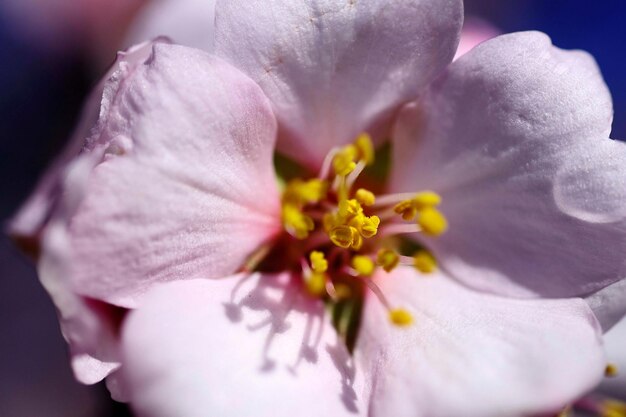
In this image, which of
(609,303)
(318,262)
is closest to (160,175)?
(318,262)

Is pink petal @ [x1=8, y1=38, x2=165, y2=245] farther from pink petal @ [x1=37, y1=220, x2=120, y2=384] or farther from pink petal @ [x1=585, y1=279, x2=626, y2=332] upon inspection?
pink petal @ [x1=585, y1=279, x2=626, y2=332]

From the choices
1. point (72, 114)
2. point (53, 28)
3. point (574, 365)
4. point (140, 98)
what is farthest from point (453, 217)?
point (53, 28)

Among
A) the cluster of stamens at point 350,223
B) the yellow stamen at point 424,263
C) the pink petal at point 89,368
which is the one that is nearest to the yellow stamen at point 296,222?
the cluster of stamens at point 350,223

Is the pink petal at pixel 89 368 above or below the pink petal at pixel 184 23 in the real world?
below

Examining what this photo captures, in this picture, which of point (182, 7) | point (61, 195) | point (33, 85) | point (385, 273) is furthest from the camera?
point (33, 85)

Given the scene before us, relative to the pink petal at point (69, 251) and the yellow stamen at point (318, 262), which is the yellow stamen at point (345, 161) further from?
the pink petal at point (69, 251)

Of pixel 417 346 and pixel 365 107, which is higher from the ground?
pixel 365 107

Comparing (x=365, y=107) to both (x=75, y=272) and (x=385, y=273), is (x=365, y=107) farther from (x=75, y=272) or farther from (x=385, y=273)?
(x=75, y=272)

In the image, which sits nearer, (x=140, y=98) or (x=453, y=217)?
(x=140, y=98)
